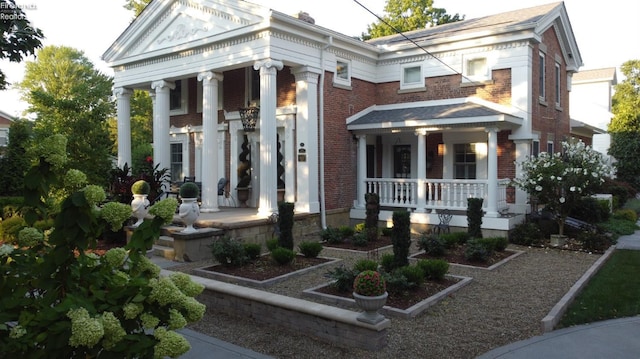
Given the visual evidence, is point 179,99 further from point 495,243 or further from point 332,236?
point 495,243

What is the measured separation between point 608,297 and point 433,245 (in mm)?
3653

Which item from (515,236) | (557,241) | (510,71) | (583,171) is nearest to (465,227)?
(515,236)

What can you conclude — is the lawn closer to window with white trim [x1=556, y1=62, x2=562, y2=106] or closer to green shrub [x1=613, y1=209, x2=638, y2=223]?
green shrub [x1=613, y1=209, x2=638, y2=223]

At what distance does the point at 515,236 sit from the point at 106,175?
1246cm

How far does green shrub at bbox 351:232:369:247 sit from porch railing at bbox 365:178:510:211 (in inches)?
120

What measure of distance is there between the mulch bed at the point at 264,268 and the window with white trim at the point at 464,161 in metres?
7.76

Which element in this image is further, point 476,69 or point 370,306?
point 476,69

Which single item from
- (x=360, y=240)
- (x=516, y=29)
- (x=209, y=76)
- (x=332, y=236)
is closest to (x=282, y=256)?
(x=360, y=240)

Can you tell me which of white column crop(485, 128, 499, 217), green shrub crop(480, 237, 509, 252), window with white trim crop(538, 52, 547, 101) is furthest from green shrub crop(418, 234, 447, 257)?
window with white trim crop(538, 52, 547, 101)

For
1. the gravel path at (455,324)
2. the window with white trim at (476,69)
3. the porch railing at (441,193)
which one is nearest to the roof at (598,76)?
the window with white trim at (476,69)

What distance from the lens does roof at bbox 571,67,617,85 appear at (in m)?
36.0

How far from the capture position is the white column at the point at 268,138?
13234mm

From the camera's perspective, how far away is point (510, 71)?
14422 millimetres

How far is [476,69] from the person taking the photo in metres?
15.1
